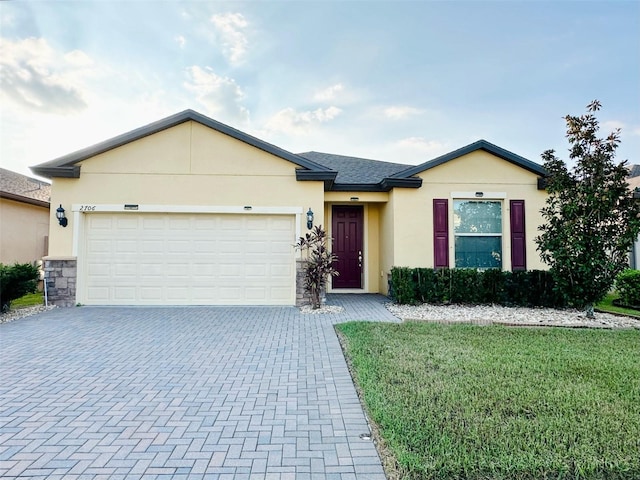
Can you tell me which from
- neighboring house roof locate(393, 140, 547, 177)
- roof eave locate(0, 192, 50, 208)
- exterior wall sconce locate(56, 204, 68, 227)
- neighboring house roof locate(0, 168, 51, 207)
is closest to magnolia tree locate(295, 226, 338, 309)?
neighboring house roof locate(393, 140, 547, 177)

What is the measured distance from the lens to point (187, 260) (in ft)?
27.7

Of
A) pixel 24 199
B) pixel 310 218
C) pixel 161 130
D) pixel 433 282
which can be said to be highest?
pixel 161 130

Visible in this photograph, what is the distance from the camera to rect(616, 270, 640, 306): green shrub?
8.34 m

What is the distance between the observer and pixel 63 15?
770cm

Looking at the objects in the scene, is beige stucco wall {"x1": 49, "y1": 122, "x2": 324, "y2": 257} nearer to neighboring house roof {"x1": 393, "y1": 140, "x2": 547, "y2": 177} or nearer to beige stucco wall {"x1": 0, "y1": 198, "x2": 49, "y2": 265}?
neighboring house roof {"x1": 393, "y1": 140, "x2": 547, "y2": 177}

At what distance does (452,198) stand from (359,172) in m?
3.18

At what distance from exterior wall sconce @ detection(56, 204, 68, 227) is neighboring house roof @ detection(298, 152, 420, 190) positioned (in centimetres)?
704

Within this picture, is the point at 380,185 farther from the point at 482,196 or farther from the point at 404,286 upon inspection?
the point at 404,286

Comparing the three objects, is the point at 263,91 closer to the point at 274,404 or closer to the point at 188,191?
the point at 188,191

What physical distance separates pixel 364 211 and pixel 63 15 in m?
9.23

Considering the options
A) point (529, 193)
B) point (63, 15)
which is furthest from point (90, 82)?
point (529, 193)

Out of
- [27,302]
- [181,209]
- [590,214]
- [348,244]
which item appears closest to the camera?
[590,214]

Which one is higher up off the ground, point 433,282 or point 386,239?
point 386,239

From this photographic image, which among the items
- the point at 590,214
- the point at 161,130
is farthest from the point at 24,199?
the point at 590,214
